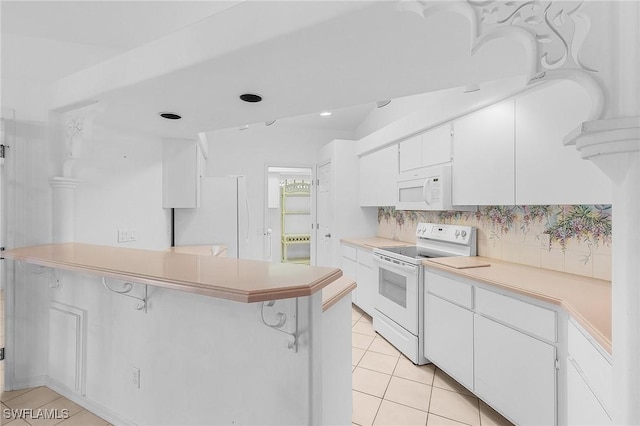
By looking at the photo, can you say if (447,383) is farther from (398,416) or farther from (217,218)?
(217,218)

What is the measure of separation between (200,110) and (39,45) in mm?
1315

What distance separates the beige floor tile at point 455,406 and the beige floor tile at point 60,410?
2269 mm

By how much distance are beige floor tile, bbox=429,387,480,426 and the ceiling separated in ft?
6.65

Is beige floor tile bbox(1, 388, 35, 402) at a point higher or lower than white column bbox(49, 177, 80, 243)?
lower

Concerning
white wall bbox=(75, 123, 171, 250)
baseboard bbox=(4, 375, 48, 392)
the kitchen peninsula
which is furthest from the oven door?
baseboard bbox=(4, 375, 48, 392)

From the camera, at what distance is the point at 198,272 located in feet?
4.39

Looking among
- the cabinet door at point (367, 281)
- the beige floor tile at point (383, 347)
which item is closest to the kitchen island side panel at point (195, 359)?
the beige floor tile at point (383, 347)

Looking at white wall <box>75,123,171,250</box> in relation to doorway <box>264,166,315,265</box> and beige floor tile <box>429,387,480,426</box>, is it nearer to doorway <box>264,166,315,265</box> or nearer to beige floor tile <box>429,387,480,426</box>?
beige floor tile <box>429,387,480,426</box>

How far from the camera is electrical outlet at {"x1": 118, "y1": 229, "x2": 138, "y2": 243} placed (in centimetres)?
263

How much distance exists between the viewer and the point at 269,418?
136 centimetres

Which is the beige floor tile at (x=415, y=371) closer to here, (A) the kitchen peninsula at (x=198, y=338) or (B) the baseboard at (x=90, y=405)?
(A) the kitchen peninsula at (x=198, y=338)

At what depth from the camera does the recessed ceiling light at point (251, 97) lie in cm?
185

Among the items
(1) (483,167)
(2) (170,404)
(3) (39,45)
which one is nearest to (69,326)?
(2) (170,404)

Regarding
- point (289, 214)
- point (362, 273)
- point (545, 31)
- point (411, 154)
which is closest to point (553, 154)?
point (545, 31)
